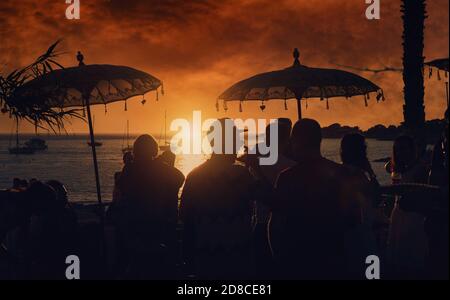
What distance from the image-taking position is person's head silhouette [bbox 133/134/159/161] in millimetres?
6020

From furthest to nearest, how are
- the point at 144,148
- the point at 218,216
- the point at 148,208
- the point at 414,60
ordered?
the point at 414,60, the point at 148,208, the point at 144,148, the point at 218,216

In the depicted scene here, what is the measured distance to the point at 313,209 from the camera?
396 cm

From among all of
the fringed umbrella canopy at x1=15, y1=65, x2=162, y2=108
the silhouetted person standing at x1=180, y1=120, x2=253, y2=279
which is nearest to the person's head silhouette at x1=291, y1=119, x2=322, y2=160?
the silhouetted person standing at x1=180, y1=120, x2=253, y2=279

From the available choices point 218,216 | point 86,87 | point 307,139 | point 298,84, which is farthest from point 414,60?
point 307,139

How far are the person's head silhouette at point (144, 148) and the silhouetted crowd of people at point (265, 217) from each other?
1 centimetres

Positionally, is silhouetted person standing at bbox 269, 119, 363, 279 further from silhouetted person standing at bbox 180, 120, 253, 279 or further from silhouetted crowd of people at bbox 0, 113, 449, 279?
silhouetted person standing at bbox 180, 120, 253, 279

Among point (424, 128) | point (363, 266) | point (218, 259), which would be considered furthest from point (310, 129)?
point (424, 128)

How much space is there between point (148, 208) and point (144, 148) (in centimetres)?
63

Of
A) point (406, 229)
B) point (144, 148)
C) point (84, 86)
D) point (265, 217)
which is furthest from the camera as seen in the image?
point (84, 86)

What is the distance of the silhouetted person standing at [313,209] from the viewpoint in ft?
13.0

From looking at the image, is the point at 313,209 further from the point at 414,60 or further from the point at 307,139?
the point at 414,60

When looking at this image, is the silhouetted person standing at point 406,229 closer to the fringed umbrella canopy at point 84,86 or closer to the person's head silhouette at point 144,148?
the person's head silhouette at point 144,148

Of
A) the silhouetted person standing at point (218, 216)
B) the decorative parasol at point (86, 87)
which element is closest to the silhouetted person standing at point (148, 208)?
the silhouetted person standing at point (218, 216)
